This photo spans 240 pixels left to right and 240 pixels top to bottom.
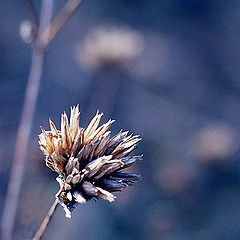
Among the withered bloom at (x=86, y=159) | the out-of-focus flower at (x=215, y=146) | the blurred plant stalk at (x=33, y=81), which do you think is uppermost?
Result: the out-of-focus flower at (x=215, y=146)

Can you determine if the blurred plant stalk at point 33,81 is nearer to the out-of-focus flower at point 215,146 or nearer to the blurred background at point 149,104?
the blurred background at point 149,104

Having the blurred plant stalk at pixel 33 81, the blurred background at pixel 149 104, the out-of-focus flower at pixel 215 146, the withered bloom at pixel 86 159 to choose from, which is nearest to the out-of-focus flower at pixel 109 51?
the blurred background at pixel 149 104

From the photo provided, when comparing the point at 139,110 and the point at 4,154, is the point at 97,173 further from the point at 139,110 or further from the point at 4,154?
the point at 139,110

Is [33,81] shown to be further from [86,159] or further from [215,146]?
[215,146]

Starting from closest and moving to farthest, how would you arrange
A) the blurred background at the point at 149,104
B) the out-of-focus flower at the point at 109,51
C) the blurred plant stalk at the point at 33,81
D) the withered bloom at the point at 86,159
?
1. the withered bloom at the point at 86,159
2. the blurred plant stalk at the point at 33,81
3. the out-of-focus flower at the point at 109,51
4. the blurred background at the point at 149,104

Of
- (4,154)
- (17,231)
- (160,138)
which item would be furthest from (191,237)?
(4,154)

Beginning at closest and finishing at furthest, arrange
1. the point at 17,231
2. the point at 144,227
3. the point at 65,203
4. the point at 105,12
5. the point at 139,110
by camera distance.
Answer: the point at 65,203, the point at 17,231, the point at 144,227, the point at 139,110, the point at 105,12

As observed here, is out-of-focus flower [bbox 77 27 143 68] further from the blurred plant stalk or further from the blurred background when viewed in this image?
the blurred plant stalk

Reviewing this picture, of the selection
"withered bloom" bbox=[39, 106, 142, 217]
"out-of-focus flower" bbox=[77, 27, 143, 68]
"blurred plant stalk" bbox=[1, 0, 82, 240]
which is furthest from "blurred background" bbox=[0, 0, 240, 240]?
"withered bloom" bbox=[39, 106, 142, 217]
